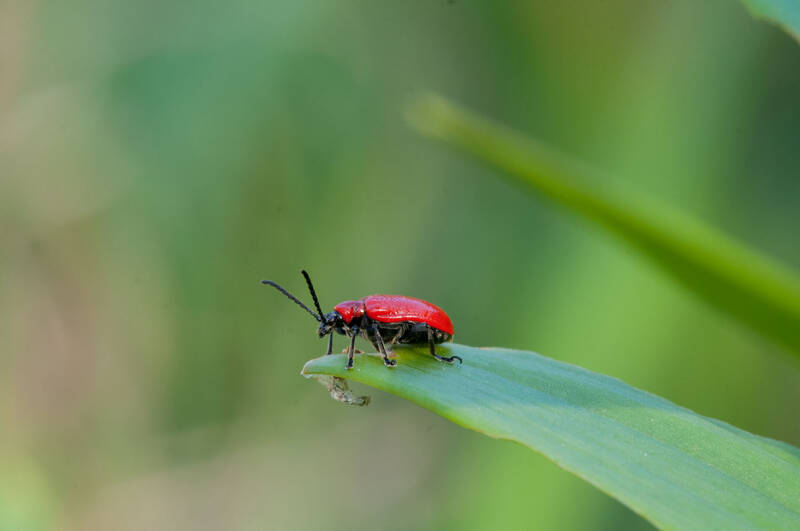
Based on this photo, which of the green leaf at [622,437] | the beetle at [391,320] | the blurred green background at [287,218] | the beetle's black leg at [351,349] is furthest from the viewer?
the blurred green background at [287,218]

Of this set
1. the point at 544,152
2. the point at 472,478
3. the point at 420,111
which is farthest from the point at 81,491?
the point at 544,152

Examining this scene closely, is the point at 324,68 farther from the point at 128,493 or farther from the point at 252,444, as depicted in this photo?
the point at 128,493

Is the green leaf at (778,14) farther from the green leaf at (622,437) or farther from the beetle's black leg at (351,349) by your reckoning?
the beetle's black leg at (351,349)

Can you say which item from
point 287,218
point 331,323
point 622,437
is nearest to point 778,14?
point 622,437

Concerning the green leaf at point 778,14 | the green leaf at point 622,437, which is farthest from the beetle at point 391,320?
the green leaf at point 778,14


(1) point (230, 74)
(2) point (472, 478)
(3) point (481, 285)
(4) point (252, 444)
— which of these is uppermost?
(1) point (230, 74)

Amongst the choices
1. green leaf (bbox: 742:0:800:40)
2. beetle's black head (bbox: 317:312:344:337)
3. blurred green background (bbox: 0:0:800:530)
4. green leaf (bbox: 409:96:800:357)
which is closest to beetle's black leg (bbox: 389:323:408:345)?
beetle's black head (bbox: 317:312:344:337)
